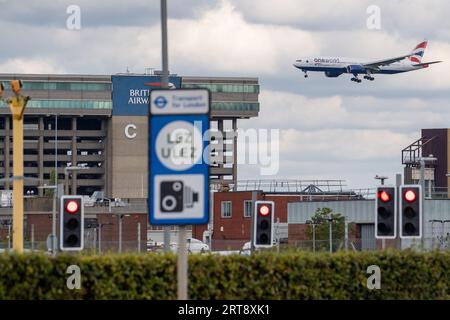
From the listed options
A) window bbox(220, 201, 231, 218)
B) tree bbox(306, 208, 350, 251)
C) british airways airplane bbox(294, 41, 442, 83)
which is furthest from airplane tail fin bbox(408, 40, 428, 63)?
tree bbox(306, 208, 350, 251)

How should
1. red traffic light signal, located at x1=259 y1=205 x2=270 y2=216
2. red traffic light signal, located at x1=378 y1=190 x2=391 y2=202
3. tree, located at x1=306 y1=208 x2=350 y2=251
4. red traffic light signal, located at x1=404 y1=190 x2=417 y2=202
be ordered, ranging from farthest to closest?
1. tree, located at x1=306 y1=208 x2=350 y2=251
2. red traffic light signal, located at x1=259 y1=205 x2=270 y2=216
3. red traffic light signal, located at x1=378 y1=190 x2=391 y2=202
4. red traffic light signal, located at x1=404 y1=190 x2=417 y2=202

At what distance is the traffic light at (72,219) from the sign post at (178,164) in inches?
560

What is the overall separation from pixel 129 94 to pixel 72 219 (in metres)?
139

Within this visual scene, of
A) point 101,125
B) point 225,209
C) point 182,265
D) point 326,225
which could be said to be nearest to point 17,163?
point 182,265

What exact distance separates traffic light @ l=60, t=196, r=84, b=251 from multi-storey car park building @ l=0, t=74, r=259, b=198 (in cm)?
13063

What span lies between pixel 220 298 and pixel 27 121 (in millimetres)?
154688

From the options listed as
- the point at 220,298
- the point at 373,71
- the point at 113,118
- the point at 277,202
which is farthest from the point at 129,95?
the point at 220,298

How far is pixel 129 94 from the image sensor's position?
16688cm

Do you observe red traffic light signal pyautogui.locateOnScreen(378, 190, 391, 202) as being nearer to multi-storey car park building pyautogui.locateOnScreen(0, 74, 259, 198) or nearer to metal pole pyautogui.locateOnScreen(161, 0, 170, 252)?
metal pole pyautogui.locateOnScreen(161, 0, 170, 252)

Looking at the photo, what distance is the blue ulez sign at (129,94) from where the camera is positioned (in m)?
167

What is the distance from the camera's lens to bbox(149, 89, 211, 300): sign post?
14.5 meters
